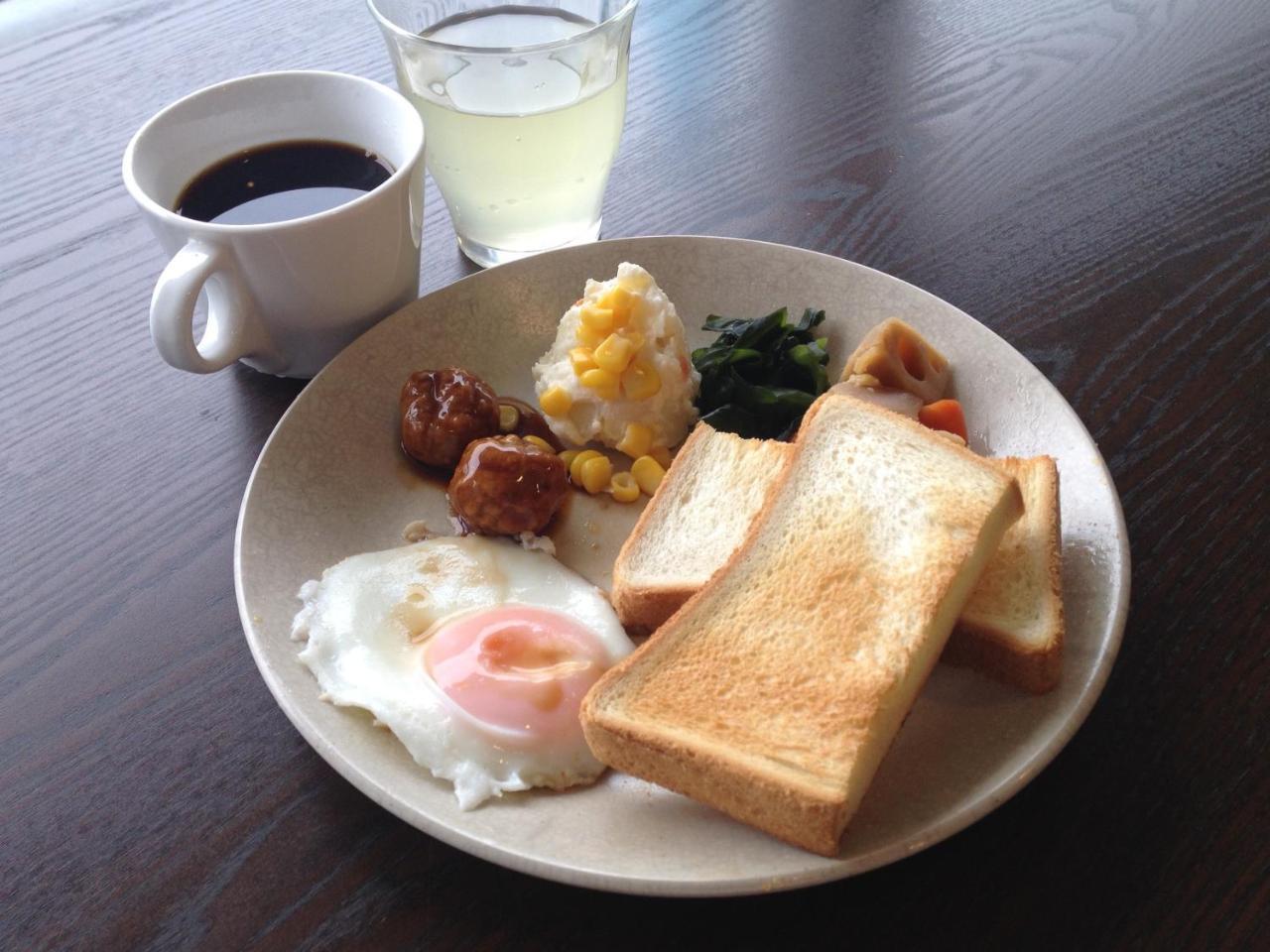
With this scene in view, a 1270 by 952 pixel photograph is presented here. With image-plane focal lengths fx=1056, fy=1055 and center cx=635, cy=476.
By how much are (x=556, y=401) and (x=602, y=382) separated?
117mm

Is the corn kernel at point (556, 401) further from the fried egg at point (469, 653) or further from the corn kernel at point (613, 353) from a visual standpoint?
the fried egg at point (469, 653)

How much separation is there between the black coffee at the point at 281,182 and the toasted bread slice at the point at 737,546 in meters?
0.92

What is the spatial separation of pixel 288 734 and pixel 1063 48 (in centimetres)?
305

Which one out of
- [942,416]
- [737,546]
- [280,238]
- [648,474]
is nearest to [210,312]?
[280,238]

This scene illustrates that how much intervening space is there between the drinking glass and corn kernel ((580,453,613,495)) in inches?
26.7

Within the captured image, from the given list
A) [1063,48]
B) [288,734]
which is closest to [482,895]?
[288,734]

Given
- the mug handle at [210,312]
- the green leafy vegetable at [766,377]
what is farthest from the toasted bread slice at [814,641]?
the mug handle at [210,312]

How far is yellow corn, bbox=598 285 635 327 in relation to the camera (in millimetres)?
2137

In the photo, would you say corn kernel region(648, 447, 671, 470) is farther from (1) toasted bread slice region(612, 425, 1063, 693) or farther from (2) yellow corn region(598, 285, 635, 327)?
(2) yellow corn region(598, 285, 635, 327)

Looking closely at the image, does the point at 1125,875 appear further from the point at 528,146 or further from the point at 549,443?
the point at 528,146

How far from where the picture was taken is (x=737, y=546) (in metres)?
1.88

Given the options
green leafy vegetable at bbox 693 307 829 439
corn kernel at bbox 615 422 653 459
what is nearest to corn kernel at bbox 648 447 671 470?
corn kernel at bbox 615 422 653 459

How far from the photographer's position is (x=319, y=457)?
6.75 ft

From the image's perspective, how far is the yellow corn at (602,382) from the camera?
2.14m
